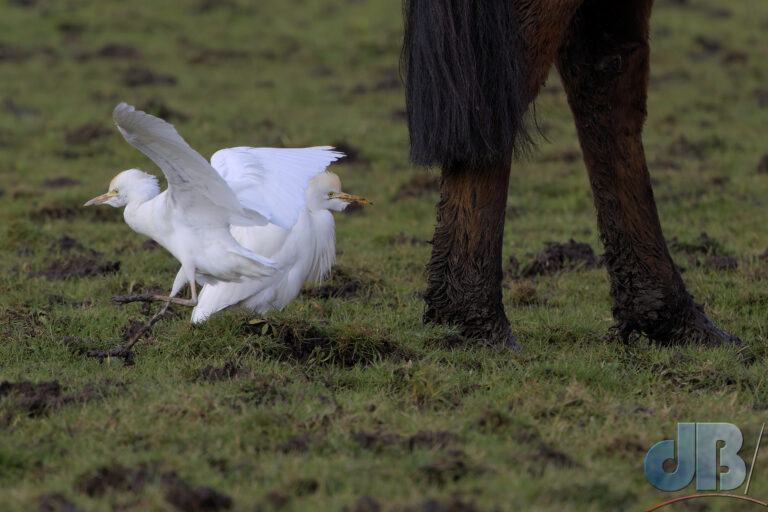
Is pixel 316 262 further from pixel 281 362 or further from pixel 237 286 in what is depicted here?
pixel 281 362

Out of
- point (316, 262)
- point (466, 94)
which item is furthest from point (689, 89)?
point (466, 94)

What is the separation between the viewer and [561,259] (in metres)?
6.39

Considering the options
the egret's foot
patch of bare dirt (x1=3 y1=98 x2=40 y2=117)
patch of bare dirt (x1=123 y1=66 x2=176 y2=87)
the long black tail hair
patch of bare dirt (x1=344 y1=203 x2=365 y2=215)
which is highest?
the long black tail hair

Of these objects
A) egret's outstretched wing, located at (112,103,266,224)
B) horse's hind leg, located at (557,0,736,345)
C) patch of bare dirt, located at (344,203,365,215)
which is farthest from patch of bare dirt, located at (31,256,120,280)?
horse's hind leg, located at (557,0,736,345)

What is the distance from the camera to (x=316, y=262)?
5504 millimetres

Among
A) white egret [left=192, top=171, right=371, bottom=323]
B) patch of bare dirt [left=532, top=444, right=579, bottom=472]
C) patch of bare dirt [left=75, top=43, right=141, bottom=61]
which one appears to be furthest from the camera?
patch of bare dirt [left=75, top=43, right=141, bottom=61]

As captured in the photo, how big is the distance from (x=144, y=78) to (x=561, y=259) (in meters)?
7.61

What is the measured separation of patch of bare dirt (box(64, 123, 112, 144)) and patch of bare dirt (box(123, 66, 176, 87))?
2.39 metres

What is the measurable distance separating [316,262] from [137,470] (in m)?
2.60

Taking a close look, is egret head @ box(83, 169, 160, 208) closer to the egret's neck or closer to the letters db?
the egret's neck

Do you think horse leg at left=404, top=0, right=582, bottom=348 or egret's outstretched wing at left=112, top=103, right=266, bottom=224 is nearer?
egret's outstretched wing at left=112, top=103, right=266, bottom=224


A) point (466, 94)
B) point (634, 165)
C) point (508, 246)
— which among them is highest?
point (466, 94)

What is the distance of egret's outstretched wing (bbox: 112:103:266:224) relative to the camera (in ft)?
12.2

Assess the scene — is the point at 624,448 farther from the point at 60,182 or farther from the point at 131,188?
the point at 60,182
